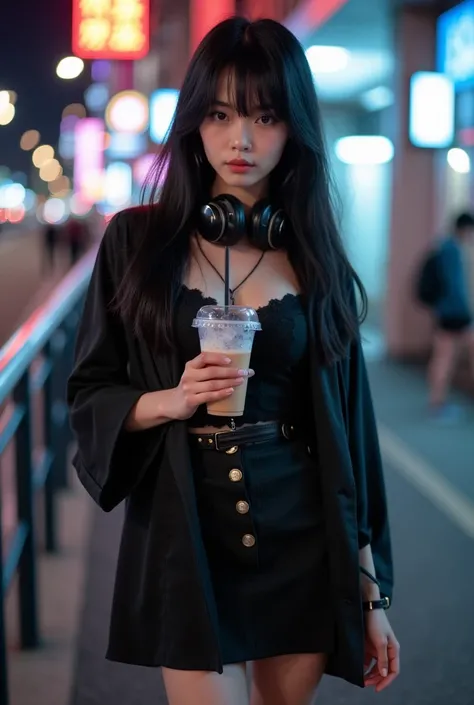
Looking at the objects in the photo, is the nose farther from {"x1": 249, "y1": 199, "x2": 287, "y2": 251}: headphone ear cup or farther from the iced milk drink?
the iced milk drink

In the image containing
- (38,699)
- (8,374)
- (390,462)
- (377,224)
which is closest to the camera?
(8,374)

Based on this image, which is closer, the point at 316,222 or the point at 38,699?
the point at 316,222

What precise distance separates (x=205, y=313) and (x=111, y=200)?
37.7m

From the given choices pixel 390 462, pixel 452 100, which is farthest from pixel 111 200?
pixel 390 462

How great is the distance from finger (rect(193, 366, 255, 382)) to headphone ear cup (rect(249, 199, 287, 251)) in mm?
395

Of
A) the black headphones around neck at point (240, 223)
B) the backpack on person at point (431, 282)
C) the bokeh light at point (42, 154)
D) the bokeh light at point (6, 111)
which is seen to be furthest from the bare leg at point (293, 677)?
the bokeh light at point (42, 154)

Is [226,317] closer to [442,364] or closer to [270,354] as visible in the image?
[270,354]

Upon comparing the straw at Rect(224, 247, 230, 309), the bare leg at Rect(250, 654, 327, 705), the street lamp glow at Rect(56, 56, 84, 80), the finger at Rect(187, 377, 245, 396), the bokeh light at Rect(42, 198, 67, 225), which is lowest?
the bare leg at Rect(250, 654, 327, 705)

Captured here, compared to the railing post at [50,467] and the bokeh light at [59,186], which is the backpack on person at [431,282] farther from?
the bokeh light at [59,186]

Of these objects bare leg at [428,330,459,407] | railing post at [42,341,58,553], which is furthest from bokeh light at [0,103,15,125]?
railing post at [42,341,58,553]

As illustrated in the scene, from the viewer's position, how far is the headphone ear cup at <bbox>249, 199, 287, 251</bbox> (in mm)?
1973

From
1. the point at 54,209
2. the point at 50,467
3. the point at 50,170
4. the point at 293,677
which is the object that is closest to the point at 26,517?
the point at 50,467

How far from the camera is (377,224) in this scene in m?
18.8

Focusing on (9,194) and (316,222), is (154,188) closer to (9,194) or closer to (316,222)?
(316,222)
